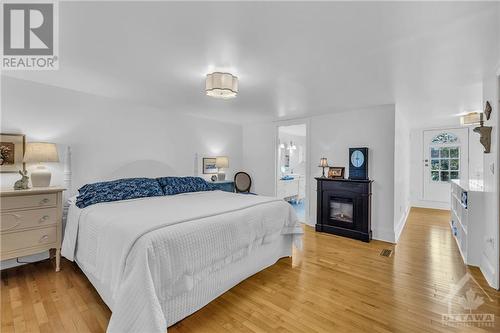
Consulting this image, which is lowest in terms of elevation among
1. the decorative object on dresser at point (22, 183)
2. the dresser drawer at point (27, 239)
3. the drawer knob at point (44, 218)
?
the dresser drawer at point (27, 239)

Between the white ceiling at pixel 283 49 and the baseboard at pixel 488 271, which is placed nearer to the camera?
the white ceiling at pixel 283 49

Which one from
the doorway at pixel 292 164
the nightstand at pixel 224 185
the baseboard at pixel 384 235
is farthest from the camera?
the doorway at pixel 292 164

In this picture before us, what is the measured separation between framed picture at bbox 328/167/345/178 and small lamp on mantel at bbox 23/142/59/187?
417 centimetres

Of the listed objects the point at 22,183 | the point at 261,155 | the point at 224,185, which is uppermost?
the point at 261,155

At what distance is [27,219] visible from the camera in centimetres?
244

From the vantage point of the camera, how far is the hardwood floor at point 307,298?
177cm

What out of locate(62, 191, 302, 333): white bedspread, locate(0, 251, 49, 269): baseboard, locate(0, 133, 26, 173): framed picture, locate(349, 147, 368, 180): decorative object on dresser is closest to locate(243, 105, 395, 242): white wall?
locate(349, 147, 368, 180): decorative object on dresser

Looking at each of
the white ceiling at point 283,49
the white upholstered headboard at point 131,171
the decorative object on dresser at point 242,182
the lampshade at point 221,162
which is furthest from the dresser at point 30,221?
the decorative object on dresser at point 242,182

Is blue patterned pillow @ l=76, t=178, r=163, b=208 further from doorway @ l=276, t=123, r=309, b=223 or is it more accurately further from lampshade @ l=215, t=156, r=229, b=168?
doorway @ l=276, t=123, r=309, b=223

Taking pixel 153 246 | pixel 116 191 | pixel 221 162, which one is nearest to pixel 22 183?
pixel 116 191

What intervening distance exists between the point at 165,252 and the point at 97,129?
2664 millimetres

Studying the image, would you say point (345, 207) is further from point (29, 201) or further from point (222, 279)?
point (29, 201)

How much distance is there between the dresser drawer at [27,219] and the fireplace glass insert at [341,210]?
4159mm

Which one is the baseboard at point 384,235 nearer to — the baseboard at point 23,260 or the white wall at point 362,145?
the white wall at point 362,145
